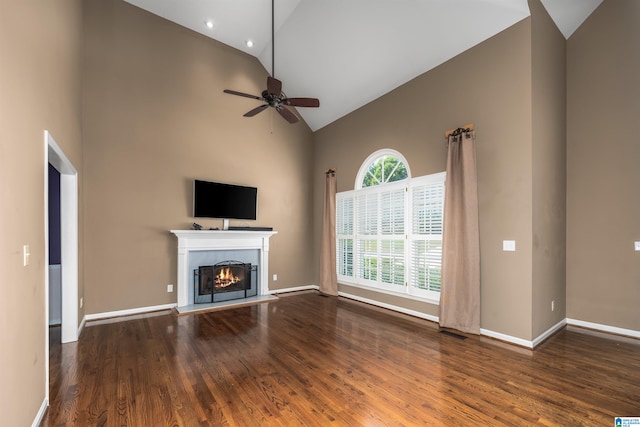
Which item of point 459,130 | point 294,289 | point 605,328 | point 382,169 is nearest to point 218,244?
point 294,289

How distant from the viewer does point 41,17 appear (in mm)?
2338

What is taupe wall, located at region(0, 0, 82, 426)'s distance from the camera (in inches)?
65.2

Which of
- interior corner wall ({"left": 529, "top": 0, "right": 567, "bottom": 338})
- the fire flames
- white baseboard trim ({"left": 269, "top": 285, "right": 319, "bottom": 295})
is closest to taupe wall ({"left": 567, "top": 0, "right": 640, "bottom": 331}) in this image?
interior corner wall ({"left": 529, "top": 0, "right": 567, "bottom": 338})

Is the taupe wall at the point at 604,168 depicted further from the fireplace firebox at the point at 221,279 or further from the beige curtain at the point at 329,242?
the fireplace firebox at the point at 221,279

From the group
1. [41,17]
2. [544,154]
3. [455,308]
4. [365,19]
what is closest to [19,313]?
[41,17]

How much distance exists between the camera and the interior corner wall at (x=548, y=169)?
347 centimetres

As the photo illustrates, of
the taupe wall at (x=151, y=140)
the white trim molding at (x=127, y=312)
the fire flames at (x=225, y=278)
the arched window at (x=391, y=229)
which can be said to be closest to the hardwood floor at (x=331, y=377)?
the white trim molding at (x=127, y=312)

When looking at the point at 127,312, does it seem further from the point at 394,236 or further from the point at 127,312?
the point at 394,236

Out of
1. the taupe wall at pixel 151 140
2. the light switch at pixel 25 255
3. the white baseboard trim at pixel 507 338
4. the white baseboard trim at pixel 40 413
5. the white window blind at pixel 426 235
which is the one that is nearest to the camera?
the light switch at pixel 25 255

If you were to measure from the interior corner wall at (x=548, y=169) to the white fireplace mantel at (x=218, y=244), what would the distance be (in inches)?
165

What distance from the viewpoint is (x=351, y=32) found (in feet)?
14.9

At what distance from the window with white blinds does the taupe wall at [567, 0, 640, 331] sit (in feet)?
6.09

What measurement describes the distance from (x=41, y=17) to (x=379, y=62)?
400 cm

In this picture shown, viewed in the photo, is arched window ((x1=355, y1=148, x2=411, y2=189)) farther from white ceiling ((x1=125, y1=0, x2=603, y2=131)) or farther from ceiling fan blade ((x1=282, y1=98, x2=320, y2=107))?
ceiling fan blade ((x1=282, y1=98, x2=320, y2=107))
